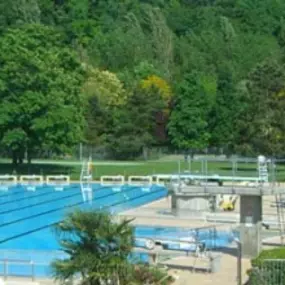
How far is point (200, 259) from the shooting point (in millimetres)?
18141

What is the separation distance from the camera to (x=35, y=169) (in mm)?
45781

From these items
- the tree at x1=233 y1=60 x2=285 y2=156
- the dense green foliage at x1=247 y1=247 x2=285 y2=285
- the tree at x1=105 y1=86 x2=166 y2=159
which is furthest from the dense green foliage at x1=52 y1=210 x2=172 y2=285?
the tree at x1=105 y1=86 x2=166 y2=159

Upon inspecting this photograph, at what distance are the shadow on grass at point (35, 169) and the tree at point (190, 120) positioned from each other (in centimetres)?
1128

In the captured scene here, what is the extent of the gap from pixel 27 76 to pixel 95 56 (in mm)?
31393

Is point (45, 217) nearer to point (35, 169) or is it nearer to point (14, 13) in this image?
point (35, 169)

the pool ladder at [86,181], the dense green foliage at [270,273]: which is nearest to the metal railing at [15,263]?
the dense green foliage at [270,273]

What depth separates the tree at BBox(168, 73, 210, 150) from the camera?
5759 cm

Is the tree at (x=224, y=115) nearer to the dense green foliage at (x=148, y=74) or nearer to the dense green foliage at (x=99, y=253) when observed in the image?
the dense green foliage at (x=148, y=74)

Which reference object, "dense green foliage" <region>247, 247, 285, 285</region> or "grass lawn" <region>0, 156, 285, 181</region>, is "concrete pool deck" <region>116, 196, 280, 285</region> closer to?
"dense green foliage" <region>247, 247, 285, 285</region>

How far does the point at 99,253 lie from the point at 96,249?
0.24 feet

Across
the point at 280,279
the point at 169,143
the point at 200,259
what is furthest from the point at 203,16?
the point at 280,279

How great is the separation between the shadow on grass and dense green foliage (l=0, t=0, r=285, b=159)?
4.32ft

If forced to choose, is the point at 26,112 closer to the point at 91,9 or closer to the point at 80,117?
the point at 80,117

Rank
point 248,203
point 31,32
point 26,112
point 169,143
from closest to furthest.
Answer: point 248,203, point 26,112, point 31,32, point 169,143
